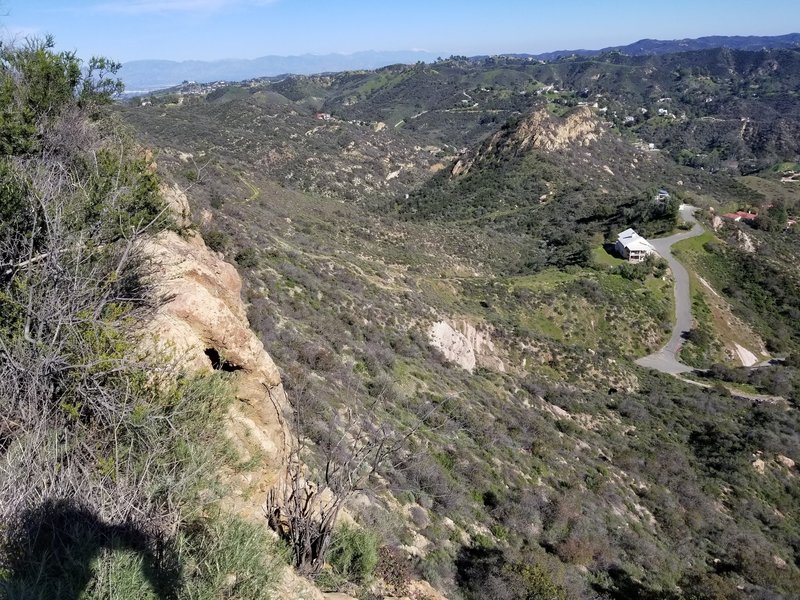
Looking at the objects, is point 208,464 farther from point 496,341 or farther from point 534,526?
point 496,341

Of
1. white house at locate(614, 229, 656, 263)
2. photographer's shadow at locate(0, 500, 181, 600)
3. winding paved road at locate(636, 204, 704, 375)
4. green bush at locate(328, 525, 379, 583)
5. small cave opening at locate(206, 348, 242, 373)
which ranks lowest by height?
winding paved road at locate(636, 204, 704, 375)

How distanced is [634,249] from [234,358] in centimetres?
4387

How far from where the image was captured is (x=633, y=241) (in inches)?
1752

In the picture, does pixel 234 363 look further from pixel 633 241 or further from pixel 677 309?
pixel 633 241

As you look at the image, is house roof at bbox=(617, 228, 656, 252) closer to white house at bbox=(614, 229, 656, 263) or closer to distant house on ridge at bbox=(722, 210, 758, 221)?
white house at bbox=(614, 229, 656, 263)

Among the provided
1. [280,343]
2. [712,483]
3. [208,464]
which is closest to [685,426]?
[712,483]

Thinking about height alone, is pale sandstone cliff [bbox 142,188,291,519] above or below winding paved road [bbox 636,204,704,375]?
above

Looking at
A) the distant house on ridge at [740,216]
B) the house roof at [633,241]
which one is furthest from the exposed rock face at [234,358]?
the distant house on ridge at [740,216]

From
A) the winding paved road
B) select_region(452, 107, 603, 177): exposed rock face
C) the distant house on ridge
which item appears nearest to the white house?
the winding paved road

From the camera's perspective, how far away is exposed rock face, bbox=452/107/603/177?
72.9 metres

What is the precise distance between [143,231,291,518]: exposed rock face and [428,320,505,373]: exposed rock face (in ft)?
51.5

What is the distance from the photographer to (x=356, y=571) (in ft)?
19.4

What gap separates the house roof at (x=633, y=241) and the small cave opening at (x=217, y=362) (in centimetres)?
4374

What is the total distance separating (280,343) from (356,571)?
7.91 meters
